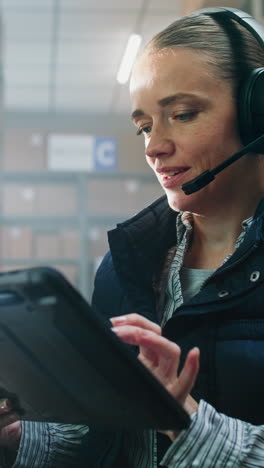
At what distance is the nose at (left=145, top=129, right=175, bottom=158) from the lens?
0.84 m

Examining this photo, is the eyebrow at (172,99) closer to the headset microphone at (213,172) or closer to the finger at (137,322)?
the headset microphone at (213,172)

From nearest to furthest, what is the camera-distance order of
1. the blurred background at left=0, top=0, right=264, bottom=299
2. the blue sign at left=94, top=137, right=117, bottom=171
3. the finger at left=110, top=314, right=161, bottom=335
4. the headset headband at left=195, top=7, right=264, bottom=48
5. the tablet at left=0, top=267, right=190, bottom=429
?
the tablet at left=0, top=267, right=190, bottom=429 < the finger at left=110, top=314, right=161, bottom=335 < the headset headband at left=195, top=7, right=264, bottom=48 < the blurred background at left=0, top=0, right=264, bottom=299 < the blue sign at left=94, top=137, right=117, bottom=171

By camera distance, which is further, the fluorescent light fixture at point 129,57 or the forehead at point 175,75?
the fluorescent light fixture at point 129,57

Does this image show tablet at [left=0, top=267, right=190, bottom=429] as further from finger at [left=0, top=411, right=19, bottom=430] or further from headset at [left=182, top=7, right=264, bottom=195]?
headset at [left=182, top=7, right=264, bottom=195]

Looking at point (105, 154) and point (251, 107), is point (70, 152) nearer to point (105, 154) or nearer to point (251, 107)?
point (105, 154)

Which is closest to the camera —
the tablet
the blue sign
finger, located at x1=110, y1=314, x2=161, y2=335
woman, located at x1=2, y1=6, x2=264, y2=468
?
the tablet

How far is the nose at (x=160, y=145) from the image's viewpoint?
84 centimetres

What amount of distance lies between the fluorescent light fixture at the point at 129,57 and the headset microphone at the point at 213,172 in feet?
13.0

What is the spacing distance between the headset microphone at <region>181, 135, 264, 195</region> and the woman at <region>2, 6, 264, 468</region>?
0.06ft

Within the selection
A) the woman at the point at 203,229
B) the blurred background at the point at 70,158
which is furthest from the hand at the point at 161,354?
the blurred background at the point at 70,158

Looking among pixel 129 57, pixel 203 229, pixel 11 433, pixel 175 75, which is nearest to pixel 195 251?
pixel 203 229

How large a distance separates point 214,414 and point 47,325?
0.21m

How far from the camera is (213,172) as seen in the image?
823mm

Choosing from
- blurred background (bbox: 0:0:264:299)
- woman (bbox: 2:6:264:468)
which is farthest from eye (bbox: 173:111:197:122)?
blurred background (bbox: 0:0:264:299)
